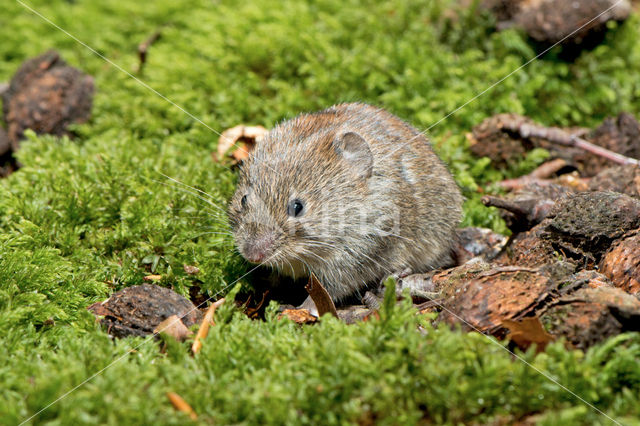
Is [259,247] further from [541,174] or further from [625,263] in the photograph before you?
[541,174]

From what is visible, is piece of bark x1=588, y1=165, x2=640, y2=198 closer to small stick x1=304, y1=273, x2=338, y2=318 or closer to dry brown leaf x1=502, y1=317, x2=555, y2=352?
dry brown leaf x1=502, y1=317, x2=555, y2=352

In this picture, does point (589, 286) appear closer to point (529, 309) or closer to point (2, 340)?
point (529, 309)

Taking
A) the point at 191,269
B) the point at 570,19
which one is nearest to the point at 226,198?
the point at 191,269

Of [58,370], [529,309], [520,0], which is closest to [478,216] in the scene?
[529,309]

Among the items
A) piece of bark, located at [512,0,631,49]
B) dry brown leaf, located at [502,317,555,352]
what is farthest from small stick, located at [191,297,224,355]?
piece of bark, located at [512,0,631,49]

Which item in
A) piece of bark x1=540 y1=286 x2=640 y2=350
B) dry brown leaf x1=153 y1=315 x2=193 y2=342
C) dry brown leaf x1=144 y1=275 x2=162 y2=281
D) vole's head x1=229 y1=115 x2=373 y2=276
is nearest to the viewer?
piece of bark x1=540 y1=286 x2=640 y2=350

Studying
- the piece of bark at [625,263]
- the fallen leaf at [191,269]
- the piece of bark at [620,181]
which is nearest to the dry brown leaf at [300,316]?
the fallen leaf at [191,269]
